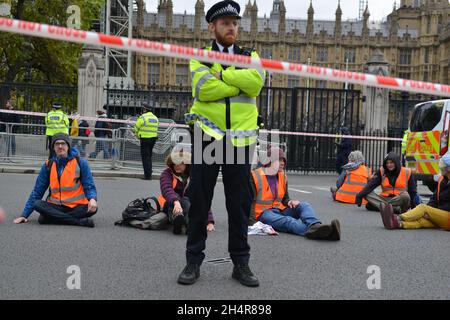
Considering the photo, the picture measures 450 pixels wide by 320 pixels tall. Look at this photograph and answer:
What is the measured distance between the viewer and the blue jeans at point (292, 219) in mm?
6613

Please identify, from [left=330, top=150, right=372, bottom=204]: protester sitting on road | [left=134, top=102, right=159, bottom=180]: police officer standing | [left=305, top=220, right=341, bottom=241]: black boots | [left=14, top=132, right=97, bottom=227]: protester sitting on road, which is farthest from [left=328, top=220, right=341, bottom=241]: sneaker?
[left=134, top=102, right=159, bottom=180]: police officer standing

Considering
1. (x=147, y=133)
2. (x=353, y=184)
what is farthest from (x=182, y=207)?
(x=147, y=133)

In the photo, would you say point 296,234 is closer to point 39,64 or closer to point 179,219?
point 179,219

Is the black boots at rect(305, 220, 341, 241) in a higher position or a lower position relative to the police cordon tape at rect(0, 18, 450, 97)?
lower

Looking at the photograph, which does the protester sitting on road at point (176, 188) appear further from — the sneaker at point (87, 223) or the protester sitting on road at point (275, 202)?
the sneaker at point (87, 223)

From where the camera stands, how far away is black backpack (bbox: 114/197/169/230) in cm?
682

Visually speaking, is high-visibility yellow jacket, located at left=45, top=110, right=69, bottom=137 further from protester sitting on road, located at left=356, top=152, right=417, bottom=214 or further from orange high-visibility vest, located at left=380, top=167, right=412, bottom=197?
orange high-visibility vest, located at left=380, top=167, right=412, bottom=197

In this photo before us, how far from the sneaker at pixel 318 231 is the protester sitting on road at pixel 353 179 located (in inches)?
174

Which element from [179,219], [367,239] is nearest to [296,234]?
[367,239]

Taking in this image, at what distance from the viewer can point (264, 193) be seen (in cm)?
695

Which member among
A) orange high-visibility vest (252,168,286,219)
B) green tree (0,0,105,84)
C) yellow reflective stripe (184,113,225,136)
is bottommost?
orange high-visibility vest (252,168,286,219)

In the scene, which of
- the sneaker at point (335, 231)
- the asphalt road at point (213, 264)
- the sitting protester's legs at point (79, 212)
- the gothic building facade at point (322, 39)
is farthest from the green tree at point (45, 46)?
the gothic building facade at point (322, 39)
